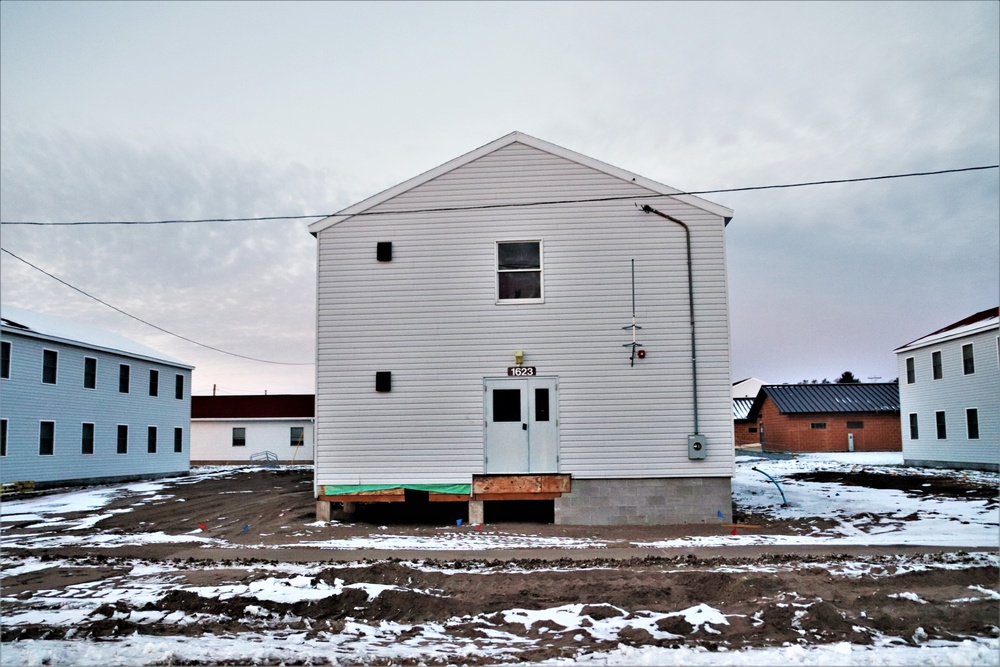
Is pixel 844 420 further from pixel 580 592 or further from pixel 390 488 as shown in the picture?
pixel 580 592

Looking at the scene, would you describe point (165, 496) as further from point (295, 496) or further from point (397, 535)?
point (397, 535)

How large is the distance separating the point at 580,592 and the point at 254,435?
4147cm

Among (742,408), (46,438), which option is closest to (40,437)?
(46,438)

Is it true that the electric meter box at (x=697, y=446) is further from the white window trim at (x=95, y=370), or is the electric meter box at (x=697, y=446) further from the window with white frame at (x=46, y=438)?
the white window trim at (x=95, y=370)

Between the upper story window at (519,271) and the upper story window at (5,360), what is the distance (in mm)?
19381

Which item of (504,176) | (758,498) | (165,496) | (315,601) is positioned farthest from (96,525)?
(758,498)

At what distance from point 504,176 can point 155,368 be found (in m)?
25.0

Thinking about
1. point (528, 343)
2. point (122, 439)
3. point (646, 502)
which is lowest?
point (646, 502)

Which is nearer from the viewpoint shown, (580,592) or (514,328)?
(580,592)

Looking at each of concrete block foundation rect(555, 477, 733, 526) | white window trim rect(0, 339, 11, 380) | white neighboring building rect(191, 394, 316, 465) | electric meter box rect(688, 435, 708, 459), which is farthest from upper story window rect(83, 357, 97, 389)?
electric meter box rect(688, 435, 708, 459)

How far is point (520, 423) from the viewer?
583 inches

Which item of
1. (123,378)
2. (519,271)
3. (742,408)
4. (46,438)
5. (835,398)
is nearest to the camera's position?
(519,271)

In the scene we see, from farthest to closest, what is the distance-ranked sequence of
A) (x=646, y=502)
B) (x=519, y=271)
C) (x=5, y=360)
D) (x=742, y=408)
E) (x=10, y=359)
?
1. (x=742, y=408)
2. (x=10, y=359)
3. (x=5, y=360)
4. (x=519, y=271)
5. (x=646, y=502)

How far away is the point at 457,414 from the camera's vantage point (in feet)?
48.7
